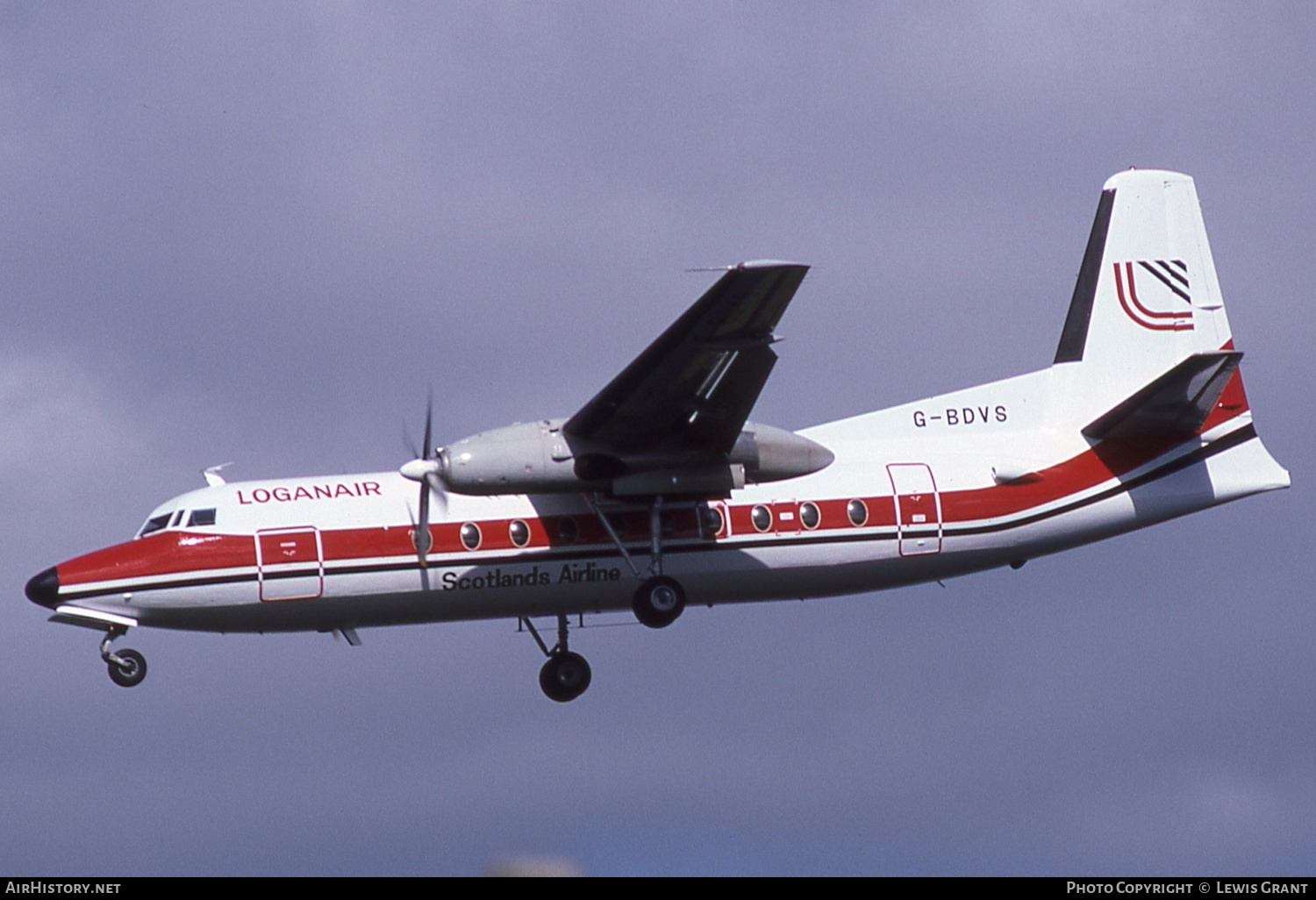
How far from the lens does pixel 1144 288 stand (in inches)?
1046

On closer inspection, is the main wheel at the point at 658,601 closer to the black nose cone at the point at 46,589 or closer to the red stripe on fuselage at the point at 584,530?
the red stripe on fuselage at the point at 584,530

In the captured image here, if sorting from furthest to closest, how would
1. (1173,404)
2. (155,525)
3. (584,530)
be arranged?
(1173,404) < (584,530) < (155,525)

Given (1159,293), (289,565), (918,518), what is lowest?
(289,565)

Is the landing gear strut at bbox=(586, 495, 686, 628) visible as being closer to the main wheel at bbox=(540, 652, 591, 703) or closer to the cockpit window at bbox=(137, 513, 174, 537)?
the main wheel at bbox=(540, 652, 591, 703)

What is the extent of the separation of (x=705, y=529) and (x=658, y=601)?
3.90ft

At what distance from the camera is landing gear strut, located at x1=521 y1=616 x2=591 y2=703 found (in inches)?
992

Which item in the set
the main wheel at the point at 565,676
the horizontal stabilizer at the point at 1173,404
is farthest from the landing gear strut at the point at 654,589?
the horizontal stabilizer at the point at 1173,404

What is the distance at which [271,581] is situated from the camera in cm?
2261

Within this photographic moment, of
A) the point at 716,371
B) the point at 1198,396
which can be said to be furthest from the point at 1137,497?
A: the point at 716,371

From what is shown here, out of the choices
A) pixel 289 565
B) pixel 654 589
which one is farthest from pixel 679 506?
pixel 289 565

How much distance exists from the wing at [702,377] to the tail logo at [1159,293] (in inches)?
291

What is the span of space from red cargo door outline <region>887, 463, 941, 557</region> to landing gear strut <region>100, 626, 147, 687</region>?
990 cm

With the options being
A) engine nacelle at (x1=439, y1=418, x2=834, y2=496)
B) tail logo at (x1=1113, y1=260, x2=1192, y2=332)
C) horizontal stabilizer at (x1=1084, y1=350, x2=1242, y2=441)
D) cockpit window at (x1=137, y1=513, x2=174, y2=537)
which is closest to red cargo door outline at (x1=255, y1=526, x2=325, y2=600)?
cockpit window at (x1=137, y1=513, x2=174, y2=537)

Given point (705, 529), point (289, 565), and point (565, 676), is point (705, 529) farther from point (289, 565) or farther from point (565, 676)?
point (289, 565)
